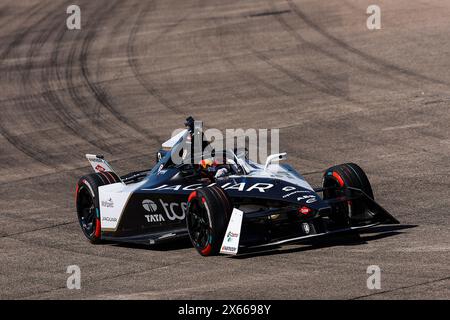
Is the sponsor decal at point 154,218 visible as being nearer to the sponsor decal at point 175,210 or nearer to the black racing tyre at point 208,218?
the sponsor decal at point 175,210

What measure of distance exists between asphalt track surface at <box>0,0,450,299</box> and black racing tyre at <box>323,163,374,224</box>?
1.45 feet

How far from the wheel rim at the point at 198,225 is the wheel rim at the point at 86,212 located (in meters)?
2.30

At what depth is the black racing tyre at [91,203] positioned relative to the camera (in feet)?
49.8

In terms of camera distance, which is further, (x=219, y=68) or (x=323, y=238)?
(x=219, y=68)

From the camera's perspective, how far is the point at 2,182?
2053cm

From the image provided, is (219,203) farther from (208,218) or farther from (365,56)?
(365,56)

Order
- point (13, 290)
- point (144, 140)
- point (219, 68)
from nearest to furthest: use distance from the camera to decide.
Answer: point (13, 290) < point (144, 140) < point (219, 68)

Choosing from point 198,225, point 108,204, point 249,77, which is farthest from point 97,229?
point 249,77

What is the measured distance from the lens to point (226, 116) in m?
24.3

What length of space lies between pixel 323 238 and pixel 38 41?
21.7 m

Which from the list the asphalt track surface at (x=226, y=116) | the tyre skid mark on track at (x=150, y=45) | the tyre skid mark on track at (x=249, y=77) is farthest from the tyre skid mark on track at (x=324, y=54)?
the tyre skid mark on track at (x=150, y=45)

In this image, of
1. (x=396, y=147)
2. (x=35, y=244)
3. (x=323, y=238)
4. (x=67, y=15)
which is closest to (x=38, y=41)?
(x=67, y=15)

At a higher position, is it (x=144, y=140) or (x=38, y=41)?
(x=38, y=41)

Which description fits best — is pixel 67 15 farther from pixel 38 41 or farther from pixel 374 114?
pixel 374 114
